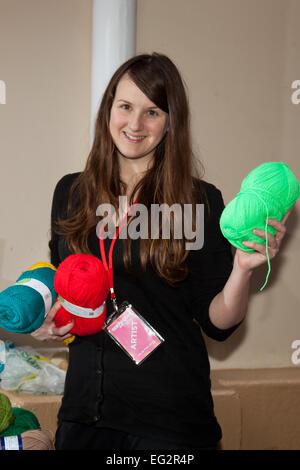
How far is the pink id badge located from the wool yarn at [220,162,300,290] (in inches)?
11.0

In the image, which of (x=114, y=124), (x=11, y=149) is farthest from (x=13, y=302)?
(x=11, y=149)

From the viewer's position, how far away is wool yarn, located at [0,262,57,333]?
1148 millimetres

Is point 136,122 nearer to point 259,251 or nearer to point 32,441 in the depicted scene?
point 259,251

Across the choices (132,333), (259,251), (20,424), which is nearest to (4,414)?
(20,424)

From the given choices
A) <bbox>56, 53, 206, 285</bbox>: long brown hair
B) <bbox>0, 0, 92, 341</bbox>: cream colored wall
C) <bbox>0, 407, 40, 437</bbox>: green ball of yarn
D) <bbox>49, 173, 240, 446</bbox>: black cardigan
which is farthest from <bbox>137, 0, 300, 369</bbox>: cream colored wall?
<bbox>0, 407, 40, 437</bbox>: green ball of yarn

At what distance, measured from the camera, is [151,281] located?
121 centimetres

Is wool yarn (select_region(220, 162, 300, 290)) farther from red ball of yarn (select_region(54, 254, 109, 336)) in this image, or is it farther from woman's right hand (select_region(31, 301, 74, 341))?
woman's right hand (select_region(31, 301, 74, 341))

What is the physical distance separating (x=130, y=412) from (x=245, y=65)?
64.5 inches

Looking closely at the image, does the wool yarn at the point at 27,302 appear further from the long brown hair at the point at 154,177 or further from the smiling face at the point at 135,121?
the smiling face at the point at 135,121

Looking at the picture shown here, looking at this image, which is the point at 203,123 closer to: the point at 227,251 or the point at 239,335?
the point at 239,335

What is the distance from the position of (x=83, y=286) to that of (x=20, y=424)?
14.9 inches

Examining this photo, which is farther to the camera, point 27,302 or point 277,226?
point 27,302

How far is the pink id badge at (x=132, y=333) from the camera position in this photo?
116 centimetres

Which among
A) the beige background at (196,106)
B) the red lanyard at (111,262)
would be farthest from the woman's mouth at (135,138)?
the beige background at (196,106)
